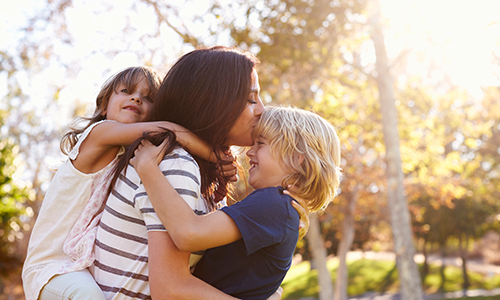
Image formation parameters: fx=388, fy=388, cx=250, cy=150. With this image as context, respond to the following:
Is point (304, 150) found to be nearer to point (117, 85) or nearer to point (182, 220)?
point (182, 220)

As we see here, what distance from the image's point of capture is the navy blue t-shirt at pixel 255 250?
1461mm

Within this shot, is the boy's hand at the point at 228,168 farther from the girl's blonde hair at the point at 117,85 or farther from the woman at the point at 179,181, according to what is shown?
the girl's blonde hair at the point at 117,85

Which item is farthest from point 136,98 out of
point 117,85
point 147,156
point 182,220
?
point 182,220

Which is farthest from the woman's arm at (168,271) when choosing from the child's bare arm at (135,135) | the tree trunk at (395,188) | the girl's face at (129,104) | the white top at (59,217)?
the tree trunk at (395,188)

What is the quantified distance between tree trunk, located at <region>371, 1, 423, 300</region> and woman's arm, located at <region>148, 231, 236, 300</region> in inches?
304

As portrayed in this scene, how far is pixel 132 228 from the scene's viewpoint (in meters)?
1.53

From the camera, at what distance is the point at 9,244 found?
48.7ft

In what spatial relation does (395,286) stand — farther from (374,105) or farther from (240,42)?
(240,42)

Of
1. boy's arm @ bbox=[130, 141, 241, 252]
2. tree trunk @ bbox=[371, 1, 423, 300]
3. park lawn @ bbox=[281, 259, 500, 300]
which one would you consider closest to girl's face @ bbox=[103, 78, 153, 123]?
boy's arm @ bbox=[130, 141, 241, 252]

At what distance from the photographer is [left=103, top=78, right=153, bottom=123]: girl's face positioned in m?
2.18

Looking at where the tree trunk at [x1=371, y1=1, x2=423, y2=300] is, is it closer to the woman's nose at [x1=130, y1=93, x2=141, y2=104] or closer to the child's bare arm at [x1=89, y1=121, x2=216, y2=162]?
the woman's nose at [x1=130, y1=93, x2=141, y2=104]

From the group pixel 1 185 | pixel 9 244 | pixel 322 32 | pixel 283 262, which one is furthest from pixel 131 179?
pixel 9 244

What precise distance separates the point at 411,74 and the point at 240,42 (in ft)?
24.6

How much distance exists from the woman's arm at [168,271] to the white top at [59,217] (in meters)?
0.53
